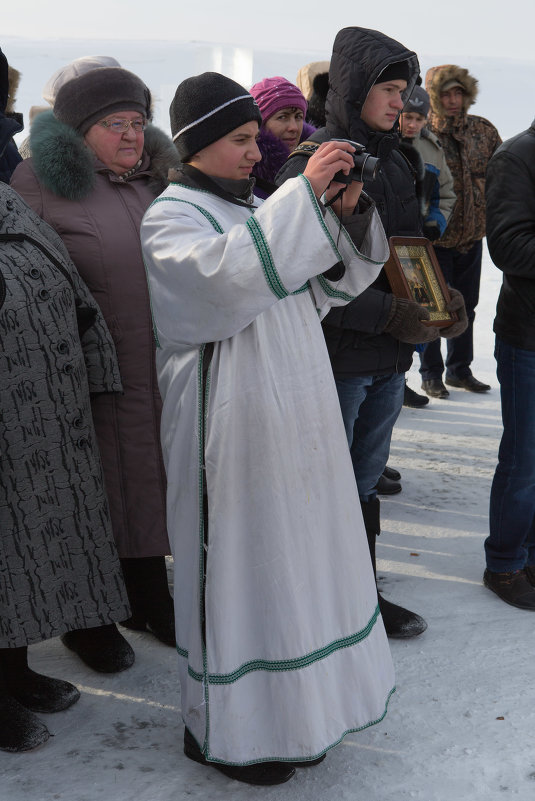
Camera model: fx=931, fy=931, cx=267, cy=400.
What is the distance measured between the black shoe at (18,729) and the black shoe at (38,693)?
128mm

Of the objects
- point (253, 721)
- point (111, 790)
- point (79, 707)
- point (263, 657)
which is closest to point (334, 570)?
point (263, 657)

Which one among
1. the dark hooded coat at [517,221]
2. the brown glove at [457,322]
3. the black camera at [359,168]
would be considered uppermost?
the black camera at [359,168]

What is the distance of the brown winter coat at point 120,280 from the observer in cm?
272

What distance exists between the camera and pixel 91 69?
2.83 m

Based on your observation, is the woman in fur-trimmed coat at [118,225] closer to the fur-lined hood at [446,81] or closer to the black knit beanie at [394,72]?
the black knit beanie at [394,72]

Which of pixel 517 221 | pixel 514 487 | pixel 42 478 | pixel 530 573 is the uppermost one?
pixel 517 221

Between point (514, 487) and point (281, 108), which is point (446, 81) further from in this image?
point (514, 487)

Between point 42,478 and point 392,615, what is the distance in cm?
127

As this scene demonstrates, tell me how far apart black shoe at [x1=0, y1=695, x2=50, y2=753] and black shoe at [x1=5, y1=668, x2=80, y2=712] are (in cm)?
13

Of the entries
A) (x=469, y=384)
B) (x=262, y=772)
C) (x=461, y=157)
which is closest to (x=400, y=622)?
(x=262, y=772)

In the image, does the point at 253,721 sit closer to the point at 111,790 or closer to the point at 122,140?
the point at 111,790

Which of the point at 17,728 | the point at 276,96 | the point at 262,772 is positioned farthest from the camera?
the point at 276,96

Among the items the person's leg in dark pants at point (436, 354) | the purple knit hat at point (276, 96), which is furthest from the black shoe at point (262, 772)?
the person's leg in dark pants at point (436, 354)

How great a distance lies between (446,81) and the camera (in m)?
A: 5.60
